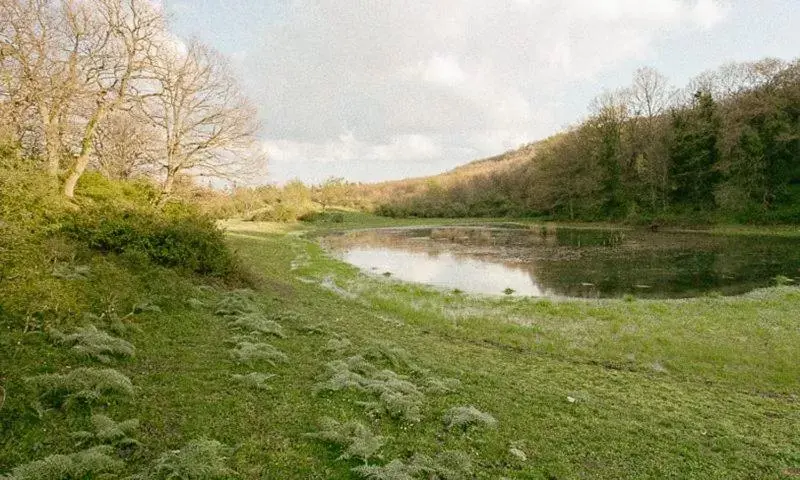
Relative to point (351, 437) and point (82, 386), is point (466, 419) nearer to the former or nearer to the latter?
point (351, 437)

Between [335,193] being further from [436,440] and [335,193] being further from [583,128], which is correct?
[436,440]

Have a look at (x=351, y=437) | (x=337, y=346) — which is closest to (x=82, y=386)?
(x=351, y=437)

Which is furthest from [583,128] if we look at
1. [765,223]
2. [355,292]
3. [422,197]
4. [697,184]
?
[355,292]

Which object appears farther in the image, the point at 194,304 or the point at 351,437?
the point at 194,304

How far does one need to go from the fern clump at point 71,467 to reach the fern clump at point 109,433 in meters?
0.32

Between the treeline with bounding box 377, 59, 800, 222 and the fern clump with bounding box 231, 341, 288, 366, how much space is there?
53672 millimetres

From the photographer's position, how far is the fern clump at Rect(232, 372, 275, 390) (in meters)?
7.29

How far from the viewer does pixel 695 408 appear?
27.1 ft

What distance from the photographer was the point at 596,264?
28531 mm

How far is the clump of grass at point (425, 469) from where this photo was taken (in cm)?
515

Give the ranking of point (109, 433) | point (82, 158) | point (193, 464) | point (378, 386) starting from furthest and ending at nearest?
1. point (82, 158)
2. point (378, 386)
3. point (109, 433)
4. point (193, 464)

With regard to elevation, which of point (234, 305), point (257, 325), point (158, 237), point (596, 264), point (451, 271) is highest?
point (158, 237)

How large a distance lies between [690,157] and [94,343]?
215ft

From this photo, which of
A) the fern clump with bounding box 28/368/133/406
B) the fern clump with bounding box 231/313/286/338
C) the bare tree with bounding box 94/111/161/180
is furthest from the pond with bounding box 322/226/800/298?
the fern clump with bounding box 28/368/133/406
